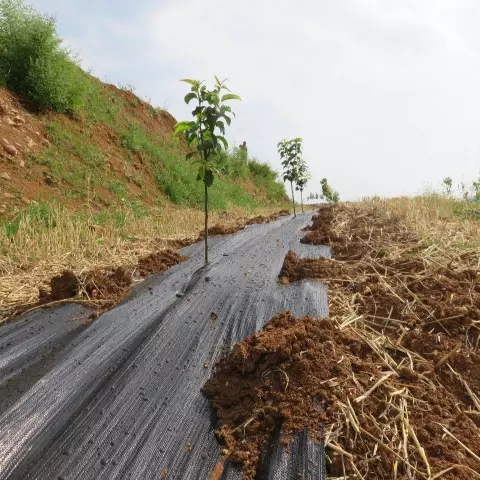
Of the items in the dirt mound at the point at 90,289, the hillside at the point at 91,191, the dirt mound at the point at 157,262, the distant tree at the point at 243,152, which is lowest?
the dirt mound at the point at 90,289

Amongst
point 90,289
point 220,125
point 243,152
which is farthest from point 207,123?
point 243,152

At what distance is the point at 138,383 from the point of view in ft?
6.51

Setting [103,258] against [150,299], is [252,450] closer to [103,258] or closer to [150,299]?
[150,299]

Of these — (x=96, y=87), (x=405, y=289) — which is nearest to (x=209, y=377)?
(x=405, y=289)

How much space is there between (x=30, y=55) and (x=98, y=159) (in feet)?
9.40

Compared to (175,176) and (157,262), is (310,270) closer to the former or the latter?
(157,262)

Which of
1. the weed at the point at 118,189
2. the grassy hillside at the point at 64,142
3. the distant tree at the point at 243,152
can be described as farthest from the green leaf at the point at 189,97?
the distant tree at the point at 243,152

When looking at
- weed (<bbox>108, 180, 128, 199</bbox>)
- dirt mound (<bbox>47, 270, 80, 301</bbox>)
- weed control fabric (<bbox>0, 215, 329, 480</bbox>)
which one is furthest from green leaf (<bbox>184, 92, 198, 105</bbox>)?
weed (<bbox>108, 180, 128, 199</bbox>)

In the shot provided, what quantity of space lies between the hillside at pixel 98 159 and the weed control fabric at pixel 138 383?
4.82 m

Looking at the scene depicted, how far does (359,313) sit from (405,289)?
44 cm

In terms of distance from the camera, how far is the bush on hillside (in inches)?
383

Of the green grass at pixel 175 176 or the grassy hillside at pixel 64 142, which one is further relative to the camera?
the green grass at pixel 175 176

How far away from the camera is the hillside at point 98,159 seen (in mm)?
8188

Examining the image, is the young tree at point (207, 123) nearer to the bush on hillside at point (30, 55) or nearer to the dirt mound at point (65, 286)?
the dirt mound at point (65, 286)
